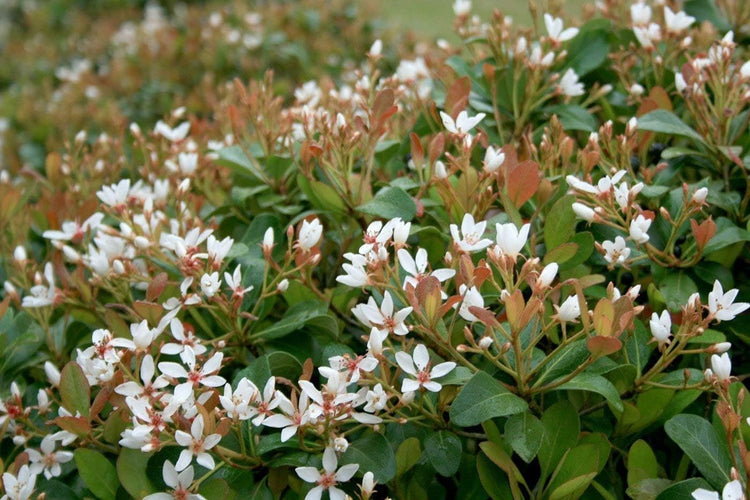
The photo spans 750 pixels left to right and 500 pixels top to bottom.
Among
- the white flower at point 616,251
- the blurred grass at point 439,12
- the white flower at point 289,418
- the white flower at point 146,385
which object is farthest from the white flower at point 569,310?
the blurred grass at point 439,12

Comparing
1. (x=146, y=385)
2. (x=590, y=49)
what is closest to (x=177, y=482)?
(x=146, y=385)

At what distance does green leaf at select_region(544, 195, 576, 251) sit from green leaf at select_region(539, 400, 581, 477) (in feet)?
1.12

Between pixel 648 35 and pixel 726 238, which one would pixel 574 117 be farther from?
pixel 726 238

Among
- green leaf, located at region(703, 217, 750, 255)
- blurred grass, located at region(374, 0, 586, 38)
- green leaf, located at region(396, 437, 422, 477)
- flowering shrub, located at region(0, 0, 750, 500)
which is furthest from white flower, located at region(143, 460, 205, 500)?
blurred grass, located at region(374, 0, 586, 38)

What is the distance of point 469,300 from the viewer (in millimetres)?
1309

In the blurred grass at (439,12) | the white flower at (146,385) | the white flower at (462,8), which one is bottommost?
the blurred grass at (439,12)

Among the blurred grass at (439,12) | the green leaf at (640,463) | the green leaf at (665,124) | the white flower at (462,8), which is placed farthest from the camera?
the blurred grass at (439,12)

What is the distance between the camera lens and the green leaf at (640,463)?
1.36 m

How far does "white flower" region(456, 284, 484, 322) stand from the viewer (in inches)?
51.3

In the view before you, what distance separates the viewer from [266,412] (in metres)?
1.37

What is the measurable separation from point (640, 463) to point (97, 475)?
3.37 feet

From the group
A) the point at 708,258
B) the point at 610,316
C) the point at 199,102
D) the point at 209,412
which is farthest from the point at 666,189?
the point at 199,102

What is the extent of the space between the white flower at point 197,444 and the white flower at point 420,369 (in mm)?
339

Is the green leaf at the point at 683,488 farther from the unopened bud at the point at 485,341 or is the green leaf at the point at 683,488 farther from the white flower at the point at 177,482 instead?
the white flower at the point at 177,482
